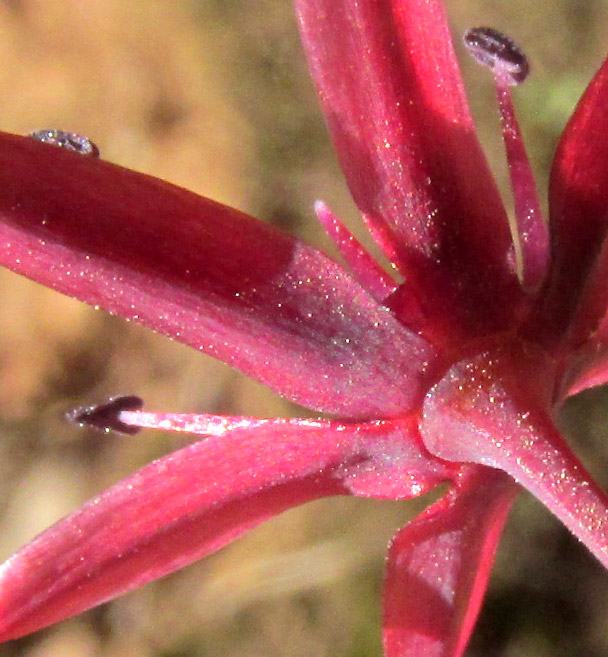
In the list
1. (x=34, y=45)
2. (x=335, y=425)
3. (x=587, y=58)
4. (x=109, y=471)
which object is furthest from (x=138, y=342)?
(x=335, y=425)

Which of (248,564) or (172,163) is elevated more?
(172,163)

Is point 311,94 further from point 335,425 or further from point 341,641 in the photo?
point 335,425

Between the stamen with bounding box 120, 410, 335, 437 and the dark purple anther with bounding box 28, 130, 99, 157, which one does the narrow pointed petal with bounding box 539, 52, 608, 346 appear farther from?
the dark purple anther with bounding box 28, 130, 99, 157

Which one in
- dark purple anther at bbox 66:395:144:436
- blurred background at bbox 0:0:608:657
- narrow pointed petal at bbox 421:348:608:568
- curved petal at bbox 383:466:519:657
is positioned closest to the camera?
narrow pointed petal at bbox 421:348:608:568

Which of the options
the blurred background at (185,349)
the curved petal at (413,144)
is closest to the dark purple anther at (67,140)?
the curved petal at (413,144)

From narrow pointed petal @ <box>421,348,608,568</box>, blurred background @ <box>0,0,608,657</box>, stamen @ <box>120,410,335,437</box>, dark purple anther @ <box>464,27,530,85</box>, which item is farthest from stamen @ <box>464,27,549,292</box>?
blurred background @ <box>0,0,608,657</box>

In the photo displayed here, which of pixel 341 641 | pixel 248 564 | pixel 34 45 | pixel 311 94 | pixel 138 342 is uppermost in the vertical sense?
pixel 34 45

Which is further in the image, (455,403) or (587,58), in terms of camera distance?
(587,58)
